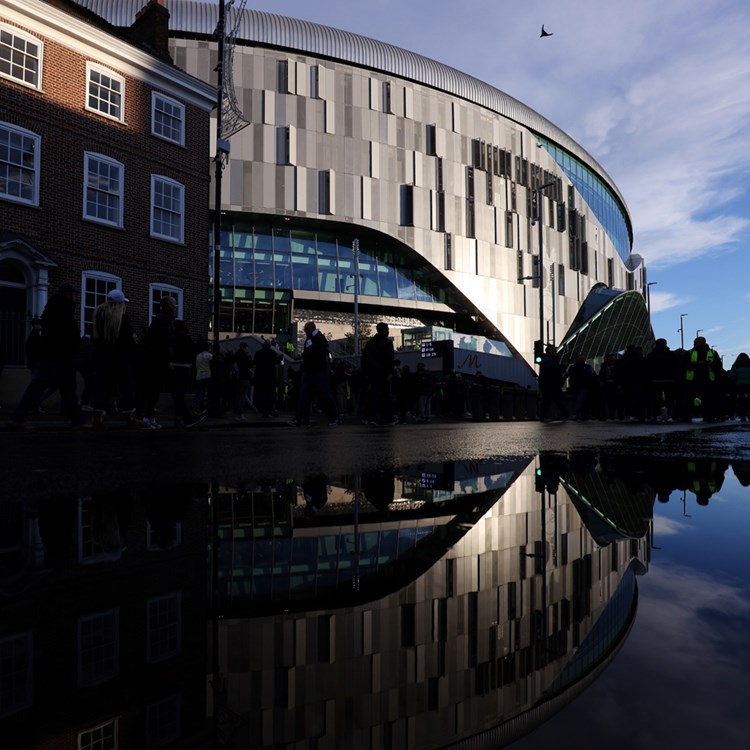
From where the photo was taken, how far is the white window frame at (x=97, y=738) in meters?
0.88

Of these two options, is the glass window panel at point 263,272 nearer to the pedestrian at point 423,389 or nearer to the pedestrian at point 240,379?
the pedestrian at point 423,389

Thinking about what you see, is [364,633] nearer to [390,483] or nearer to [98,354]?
[390,483]

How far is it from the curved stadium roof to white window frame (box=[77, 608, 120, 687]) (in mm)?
40707

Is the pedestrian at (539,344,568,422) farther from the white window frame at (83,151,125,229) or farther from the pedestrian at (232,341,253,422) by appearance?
the white window frame at (83,151,125,229)

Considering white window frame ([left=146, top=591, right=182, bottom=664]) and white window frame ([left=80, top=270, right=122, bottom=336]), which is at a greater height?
white window frame ([left=80, top=270, right=122, bottom=336])

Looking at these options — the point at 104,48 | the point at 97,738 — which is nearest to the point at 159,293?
the point at 104,48

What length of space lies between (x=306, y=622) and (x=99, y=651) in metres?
0.36

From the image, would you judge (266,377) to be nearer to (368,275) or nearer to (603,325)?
(368,275)

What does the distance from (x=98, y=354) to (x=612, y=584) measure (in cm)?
956

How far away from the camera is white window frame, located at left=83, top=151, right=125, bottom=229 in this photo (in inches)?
723

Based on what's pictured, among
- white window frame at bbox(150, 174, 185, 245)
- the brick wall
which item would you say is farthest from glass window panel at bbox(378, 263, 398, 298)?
white window frame at bbox(150, 174, 185, 245)

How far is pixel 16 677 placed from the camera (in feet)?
3.43

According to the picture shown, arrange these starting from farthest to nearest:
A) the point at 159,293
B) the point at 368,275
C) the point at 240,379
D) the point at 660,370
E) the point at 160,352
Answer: the point at 368,275, the point at 159,293, the point at 240,379, the point at 660,370, the point at 160,352

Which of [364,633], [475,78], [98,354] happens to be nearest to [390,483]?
[364,633]
